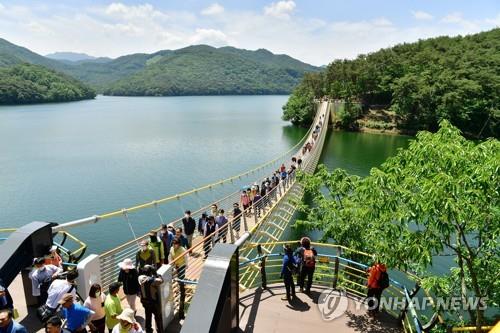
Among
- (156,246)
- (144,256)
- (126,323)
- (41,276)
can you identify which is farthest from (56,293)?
(156,246)

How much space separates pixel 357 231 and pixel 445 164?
12.1 feet

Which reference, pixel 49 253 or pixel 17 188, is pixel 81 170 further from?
pixel 49 253

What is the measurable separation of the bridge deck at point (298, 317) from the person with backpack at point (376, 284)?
18 centimetres

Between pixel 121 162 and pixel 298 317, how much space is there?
28549 millimetres

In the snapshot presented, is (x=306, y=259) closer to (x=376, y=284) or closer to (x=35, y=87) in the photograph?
(x=376, y=284)

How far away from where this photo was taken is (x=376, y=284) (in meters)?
5.58

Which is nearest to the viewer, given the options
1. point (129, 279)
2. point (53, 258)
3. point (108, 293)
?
point (108, 293)

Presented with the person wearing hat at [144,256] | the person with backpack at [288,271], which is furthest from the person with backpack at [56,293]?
the person with backpack at [288,271]

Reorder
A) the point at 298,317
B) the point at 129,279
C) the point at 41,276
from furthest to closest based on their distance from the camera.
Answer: the point at 298,317, the point at 129,279, the point at 41,276

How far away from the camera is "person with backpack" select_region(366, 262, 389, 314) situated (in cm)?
558

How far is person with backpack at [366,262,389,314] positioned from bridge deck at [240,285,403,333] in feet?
0.58

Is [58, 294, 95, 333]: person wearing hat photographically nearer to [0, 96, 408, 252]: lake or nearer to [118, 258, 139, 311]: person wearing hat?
[118, 258, 139, 311]: person wearing hat

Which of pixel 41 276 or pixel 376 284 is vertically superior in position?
pixel 41 276

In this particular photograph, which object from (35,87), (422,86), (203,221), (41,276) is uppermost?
(422,86)
